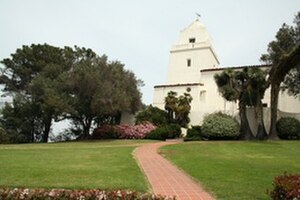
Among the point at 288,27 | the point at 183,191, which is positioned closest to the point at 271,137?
the point at 288,27

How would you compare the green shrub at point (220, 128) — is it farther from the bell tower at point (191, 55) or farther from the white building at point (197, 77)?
the bell tower at point (191, 55)

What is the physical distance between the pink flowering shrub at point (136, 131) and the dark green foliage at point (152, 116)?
3.30 feet

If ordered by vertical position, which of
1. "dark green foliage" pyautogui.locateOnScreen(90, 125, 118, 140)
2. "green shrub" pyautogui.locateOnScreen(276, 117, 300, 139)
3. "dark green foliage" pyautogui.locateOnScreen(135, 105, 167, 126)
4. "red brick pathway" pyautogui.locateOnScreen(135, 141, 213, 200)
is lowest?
"red brick pathway" pyautogui.locateOnScreen(135, 141, 213, 200)

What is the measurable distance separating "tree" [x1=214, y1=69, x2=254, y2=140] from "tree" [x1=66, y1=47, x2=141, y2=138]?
823 cm

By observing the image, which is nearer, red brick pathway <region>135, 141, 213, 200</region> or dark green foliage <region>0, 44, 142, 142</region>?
red brick pathway <region>135, 141, 213, 200</region>

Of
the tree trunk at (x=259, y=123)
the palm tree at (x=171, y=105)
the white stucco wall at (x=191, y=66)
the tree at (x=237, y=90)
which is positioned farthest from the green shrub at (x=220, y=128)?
the white stucco wall at (x=191, y=66)

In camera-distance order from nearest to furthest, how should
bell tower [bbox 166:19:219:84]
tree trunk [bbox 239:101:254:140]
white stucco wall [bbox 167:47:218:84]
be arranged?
tree trunk [bbox 239:101:254:140]
white stucco wall [bbox 167:47:218:84]
bell tower [bbox 166:19:219:84]

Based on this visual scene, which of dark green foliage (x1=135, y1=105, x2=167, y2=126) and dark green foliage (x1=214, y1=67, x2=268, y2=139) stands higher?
dark green foliage (x1=214, y1=67, x2=268, y2=139)

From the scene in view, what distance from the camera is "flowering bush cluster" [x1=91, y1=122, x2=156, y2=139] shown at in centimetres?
3038

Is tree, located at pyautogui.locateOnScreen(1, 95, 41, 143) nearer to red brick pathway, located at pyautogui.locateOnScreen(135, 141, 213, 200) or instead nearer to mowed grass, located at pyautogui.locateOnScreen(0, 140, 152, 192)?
mowed grass, located at pyautogui.locateOnScreen(0, 140, 152, 192)

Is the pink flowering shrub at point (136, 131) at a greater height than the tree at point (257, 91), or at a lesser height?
lesser

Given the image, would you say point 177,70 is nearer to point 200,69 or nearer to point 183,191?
point 200,69

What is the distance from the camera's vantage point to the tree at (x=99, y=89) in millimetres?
28781

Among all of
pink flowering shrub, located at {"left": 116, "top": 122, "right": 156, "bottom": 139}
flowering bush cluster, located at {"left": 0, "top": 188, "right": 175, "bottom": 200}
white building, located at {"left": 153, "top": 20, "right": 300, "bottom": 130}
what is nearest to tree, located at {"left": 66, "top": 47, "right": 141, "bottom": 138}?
pink flowering shrub, located at {"left": 116, "top": 122, "right": 156, "bottom": 139}
